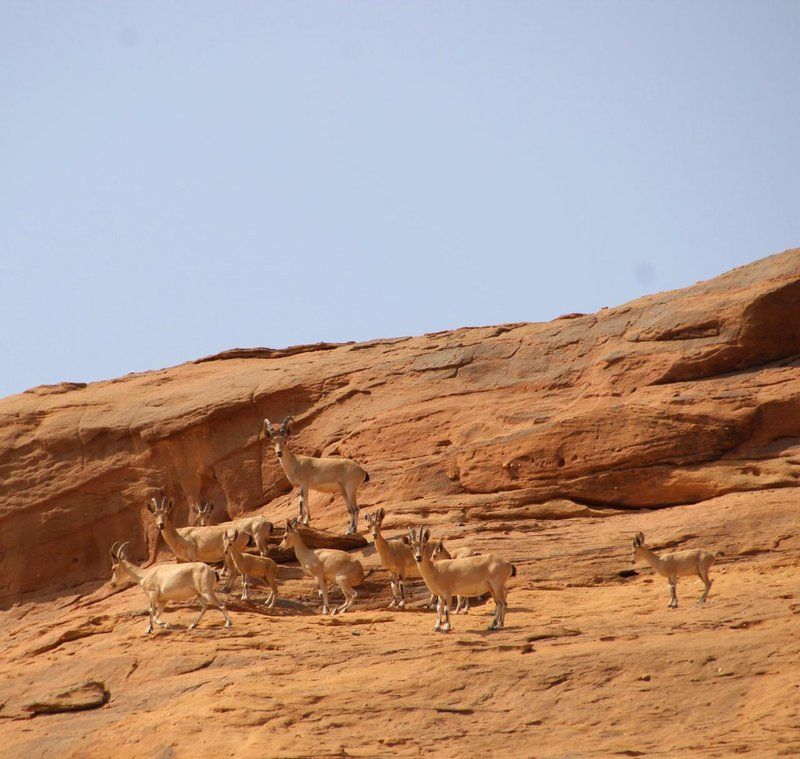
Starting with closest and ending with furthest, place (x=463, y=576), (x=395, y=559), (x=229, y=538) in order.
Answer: (x=463, y=576), (x=395, y=559), (x=229, y=538)

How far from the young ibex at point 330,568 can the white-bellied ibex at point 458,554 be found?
1274mm

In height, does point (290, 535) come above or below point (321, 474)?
below

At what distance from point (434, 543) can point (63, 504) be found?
11.6 metres

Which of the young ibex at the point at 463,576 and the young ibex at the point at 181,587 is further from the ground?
the young ibex at the point at 181,587

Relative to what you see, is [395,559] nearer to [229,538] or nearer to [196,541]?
[229,538]

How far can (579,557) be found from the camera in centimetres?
2130

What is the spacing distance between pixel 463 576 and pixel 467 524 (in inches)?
196

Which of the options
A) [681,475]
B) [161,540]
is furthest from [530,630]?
[161,540]

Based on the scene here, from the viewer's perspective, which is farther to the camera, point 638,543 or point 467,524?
point 467,524

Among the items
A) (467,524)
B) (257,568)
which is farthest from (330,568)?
(467,524)

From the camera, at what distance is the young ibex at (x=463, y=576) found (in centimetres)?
1794

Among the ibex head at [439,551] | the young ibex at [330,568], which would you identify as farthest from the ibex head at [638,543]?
the young ibex at [330,568]

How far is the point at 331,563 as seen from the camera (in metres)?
20.3

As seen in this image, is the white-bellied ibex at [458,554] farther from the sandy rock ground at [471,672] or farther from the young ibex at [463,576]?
the young ibex at [463,576]
